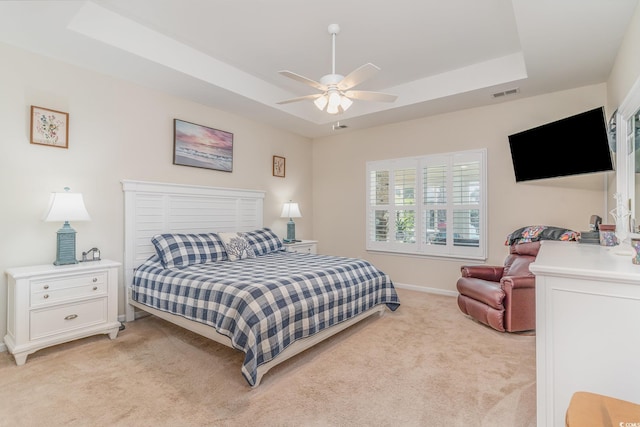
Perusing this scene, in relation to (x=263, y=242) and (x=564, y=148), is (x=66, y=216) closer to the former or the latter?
(x=263, y=242)

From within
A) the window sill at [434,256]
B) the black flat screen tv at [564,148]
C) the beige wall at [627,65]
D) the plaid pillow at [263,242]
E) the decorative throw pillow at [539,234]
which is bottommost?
the window sill at [434,256]

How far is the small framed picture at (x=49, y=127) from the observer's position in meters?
2.90

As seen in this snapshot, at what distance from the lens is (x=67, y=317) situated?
2711 millimetres

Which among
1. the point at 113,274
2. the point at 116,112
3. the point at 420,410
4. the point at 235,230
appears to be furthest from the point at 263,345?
the point at 116,112

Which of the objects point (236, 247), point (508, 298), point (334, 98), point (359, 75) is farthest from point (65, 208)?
point (508, 298)

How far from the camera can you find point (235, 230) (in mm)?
4641

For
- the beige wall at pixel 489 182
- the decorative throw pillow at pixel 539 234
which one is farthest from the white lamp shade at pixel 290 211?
the decorative throw pillow at pixel 539 234

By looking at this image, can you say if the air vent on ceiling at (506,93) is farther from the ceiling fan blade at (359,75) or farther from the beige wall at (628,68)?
the ceiling fan blade at (359,75)

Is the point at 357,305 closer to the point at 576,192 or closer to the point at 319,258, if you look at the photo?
the point at 319,258

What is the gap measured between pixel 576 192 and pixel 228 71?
4.36 m

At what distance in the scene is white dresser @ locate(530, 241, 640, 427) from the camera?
122 cm

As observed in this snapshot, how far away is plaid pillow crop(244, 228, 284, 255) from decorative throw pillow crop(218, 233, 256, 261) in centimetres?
12

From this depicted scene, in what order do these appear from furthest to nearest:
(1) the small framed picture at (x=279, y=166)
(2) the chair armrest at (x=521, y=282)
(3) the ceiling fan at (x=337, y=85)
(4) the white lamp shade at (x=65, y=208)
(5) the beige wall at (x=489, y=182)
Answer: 1. (1) the small framed picture at (x=279, y=166)
2. (5) the beige wall at (x=489, y=182)
3. (2) the chair armrest at (x=521, y=282)
4. (4) the white lamp shade at (x=65, y=208)
5. (3) the ceiling fan at (x=337, y=85)

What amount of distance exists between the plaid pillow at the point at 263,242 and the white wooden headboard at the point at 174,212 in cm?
46
